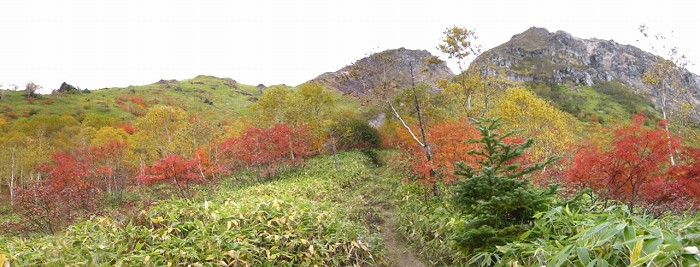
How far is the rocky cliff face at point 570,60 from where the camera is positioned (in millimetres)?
80125

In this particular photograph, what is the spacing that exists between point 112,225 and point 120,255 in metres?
1.22

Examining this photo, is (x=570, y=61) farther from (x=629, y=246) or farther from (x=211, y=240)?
(x=629, y=246)

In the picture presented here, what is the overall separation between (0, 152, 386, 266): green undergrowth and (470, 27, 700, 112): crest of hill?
7550 centimetres

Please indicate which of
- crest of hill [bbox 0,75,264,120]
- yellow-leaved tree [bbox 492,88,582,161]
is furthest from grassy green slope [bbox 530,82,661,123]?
crest of hill [bbox 0,75,264,120]

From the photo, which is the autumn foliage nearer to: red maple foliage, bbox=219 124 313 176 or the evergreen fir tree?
the evergreen fir tree

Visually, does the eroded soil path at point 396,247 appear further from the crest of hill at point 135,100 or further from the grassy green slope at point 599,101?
the grassy green slope at point 599,101

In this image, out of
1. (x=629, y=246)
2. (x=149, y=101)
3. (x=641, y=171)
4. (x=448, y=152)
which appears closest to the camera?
(x=629, y=246)

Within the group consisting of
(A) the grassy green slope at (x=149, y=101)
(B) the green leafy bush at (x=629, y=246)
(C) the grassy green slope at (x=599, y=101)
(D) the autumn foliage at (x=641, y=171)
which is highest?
(A) the grassy green slope at (x=149, y=101)

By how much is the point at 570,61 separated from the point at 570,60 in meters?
1.18

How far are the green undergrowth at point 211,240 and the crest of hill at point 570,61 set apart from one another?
75496 millimetres

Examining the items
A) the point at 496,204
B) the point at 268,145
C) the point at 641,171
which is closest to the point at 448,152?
the point at 641,171

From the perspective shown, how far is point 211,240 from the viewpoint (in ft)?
18.2

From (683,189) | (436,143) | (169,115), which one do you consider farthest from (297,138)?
(683,189)

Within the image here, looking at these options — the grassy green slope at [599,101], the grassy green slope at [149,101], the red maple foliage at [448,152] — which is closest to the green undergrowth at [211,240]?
the red maple foliage at [448,152]
